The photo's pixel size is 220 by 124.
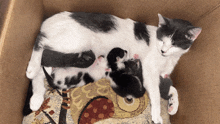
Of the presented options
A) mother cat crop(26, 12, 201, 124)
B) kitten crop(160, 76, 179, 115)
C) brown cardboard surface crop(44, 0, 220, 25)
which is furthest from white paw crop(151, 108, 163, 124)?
brown cardboard surface crop(44, 0, 220, 25)

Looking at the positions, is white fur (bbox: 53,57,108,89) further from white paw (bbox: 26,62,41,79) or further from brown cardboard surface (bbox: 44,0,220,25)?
brown cardboard surface (bbox: 44,0,220,25)

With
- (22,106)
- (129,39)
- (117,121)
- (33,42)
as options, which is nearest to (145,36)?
(129,39)

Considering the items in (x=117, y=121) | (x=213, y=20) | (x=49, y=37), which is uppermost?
(x=213, y=20)

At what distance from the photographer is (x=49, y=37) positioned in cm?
108

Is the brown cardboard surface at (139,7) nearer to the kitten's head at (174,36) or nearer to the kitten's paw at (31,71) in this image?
the kitten's head at (174,36)

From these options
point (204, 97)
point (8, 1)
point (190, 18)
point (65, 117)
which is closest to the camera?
point (8, 1)

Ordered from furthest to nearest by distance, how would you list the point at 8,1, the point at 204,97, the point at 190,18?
1. the point at 190,18
2. the point at 204,97
3. the point at 8,1

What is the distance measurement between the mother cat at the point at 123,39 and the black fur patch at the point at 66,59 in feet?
0.11

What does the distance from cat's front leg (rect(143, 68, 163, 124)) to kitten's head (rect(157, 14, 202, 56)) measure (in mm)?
202

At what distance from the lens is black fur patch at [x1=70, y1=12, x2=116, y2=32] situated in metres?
1.13

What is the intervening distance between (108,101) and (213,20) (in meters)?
1.01

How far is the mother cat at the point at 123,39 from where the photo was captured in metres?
1.05

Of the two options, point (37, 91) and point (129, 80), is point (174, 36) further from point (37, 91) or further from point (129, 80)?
point (37, 91)

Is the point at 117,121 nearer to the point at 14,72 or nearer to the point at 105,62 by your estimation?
the point at 105,62
